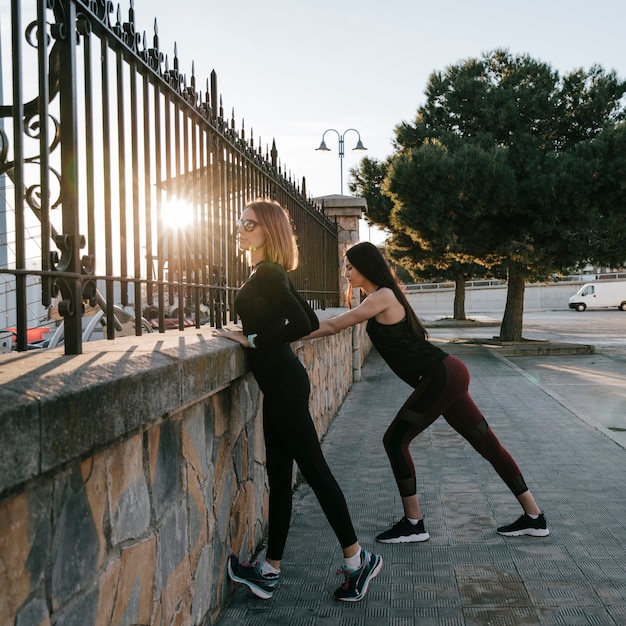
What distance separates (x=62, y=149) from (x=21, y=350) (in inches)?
25.4

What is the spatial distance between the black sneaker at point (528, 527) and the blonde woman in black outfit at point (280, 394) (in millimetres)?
1161

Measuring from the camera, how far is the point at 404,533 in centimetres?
441

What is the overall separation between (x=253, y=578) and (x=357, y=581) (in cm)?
49

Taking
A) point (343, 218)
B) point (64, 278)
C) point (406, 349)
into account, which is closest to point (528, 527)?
point (406, 349)

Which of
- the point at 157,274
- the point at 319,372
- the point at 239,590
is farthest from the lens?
the point at 319,372

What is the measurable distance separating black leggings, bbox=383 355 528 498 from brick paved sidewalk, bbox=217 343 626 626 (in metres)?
Result: 0.39

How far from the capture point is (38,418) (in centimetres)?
159

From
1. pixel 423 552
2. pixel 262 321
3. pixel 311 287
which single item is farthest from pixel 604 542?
pixel 311 287

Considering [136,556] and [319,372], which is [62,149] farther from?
[319,372]

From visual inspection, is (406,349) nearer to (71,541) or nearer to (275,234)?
(275,234)

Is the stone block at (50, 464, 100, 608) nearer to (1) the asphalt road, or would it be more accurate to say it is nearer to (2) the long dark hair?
(2) the long dark hair

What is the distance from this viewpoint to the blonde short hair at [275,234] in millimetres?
3594

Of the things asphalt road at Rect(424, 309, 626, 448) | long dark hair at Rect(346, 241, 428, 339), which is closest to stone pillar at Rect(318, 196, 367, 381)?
asphalt road at Rect(424, 309, 626, 448)

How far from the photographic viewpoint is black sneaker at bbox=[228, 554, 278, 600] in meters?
3.57
